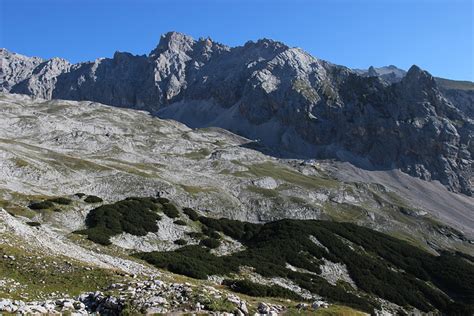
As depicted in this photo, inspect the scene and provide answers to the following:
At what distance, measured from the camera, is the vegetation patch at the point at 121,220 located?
1973 inches

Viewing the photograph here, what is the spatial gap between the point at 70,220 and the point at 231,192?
4973 cm

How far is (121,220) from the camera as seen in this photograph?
187ft

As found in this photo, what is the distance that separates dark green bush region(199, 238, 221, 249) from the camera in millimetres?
58263

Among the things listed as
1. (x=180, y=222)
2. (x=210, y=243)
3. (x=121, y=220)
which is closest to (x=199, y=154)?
(x=180, y=222)

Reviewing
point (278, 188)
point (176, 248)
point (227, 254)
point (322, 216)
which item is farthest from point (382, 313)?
point (278, 188)

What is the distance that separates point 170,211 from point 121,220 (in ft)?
35.6

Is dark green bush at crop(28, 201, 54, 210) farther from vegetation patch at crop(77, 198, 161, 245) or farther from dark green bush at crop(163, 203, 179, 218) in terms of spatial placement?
dark green bush at crop(163, 203, 179, 218)

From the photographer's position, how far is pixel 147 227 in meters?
57.8

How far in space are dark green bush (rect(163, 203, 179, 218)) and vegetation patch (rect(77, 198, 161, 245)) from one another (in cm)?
126

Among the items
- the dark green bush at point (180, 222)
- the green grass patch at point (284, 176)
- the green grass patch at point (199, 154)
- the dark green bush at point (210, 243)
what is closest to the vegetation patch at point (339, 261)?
the dark green bush at point (210, 243)

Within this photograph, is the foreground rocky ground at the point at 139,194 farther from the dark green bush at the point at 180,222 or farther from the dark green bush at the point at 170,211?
the dark green bush at the point at 170,211

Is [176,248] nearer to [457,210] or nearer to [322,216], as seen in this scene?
[322,216]

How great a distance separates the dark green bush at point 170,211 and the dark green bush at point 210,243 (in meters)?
8.57

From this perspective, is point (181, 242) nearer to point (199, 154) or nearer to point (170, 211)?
point (170, 211)
